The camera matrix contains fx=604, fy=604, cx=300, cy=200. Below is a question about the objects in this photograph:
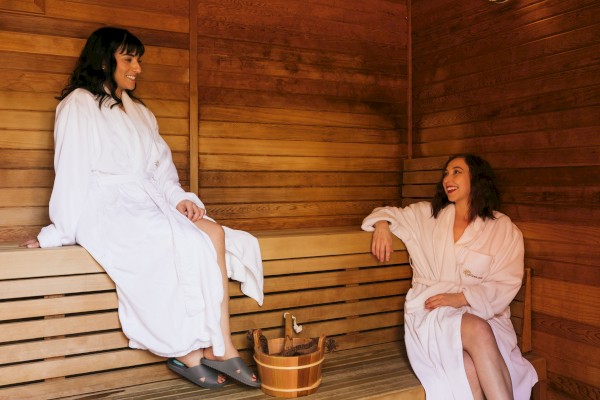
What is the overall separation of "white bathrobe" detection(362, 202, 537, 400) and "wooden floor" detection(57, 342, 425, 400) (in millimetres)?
95

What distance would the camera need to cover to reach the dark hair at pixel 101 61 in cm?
264

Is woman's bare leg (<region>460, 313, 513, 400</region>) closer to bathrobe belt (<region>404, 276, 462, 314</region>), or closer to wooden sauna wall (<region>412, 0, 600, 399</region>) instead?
bathrobe belt (<region>404, 276, 462, 314</region>)

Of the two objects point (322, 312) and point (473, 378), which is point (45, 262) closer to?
point (322, 312)

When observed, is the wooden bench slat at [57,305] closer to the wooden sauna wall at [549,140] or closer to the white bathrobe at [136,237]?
the white bathrobe at [136,237]

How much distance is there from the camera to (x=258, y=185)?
339 centimetres

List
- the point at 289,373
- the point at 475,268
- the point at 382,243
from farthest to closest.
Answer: the point at 382,243, the point at 475,268, the point at 289,373

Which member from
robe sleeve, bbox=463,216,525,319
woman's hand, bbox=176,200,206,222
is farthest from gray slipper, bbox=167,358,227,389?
robe sleeve, bbox=463,216,525,319

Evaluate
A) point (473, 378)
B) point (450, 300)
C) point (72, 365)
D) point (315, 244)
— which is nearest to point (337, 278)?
point (315, 244)

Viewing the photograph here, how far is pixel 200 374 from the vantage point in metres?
2.34

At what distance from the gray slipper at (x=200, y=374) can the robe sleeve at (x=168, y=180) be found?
69 cm

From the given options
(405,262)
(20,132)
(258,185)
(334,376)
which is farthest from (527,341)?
(20,132)

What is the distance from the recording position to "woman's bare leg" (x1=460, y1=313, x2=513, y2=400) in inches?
91.7

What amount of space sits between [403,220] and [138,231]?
133 centimetres

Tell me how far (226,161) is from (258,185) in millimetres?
231
